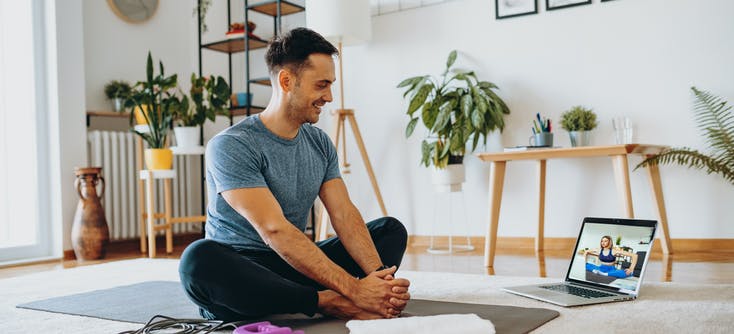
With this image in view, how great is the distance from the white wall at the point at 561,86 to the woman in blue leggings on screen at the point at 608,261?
1.54 meters

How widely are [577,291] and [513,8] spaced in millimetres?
2233

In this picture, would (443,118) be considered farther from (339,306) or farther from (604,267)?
(339,306)

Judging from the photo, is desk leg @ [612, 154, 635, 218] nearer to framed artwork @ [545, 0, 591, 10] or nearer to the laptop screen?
the laptop screen

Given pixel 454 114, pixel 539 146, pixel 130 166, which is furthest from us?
pixel 130 166

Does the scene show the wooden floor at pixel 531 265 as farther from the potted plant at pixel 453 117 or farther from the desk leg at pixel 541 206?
the potted plant at pixel 453 117

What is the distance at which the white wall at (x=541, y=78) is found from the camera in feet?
11.2

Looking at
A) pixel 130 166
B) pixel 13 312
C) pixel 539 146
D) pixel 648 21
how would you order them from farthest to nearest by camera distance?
pixel 130 166, pixel 648 21, pixel 539 146, pixel 13 312

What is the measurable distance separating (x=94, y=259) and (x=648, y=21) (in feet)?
11.0

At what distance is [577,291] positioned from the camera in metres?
2.10

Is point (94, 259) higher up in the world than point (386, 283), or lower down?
lower down

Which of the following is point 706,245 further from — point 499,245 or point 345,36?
point 345,36

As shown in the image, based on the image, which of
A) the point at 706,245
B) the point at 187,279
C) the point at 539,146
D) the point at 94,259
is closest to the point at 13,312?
the point at 187,279

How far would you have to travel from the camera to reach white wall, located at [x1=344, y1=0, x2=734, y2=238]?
3420 millimetres

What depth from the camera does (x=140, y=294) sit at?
2.41m
